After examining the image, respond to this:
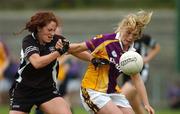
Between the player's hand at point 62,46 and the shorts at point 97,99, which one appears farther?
the shorts at point 97,99

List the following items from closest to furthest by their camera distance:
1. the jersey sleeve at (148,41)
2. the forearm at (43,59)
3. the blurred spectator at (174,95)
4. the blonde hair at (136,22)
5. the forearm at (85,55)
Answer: the forearm at (43,59), the blonde hair at (136,22), the forearm at (85,55), the jersey sleeve at (148,41), the blurred spectator at (174,95)

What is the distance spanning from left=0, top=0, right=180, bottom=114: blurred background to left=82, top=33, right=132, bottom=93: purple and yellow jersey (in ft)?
32.3

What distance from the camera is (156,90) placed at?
2095cm

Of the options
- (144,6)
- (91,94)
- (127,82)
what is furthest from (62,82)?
(144,6)

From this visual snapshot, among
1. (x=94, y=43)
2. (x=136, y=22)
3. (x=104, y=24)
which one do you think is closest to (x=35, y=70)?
(x=94, y=43)

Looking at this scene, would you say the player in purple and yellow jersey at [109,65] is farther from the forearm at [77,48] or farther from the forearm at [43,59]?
the forearm at [43,59]

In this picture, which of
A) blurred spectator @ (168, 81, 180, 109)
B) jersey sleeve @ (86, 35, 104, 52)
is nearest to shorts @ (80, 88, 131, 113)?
jersey sleeve @ (86, 35, 104, 52)

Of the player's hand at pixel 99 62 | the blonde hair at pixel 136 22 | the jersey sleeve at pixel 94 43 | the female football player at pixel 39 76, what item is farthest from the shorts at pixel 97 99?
the blonde hair at pixel 136 22

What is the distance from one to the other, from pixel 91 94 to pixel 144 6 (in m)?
15.2

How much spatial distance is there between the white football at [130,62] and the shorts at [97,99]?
53 cm

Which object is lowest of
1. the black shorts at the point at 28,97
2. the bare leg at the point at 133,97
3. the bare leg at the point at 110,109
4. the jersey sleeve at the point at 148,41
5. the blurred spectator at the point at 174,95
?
the blurred spectator at the point at 174,95

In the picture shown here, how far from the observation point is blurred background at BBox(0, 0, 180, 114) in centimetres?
2111

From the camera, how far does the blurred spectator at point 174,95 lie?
1959 centimetres

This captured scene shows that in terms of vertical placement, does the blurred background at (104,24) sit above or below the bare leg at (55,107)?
below
